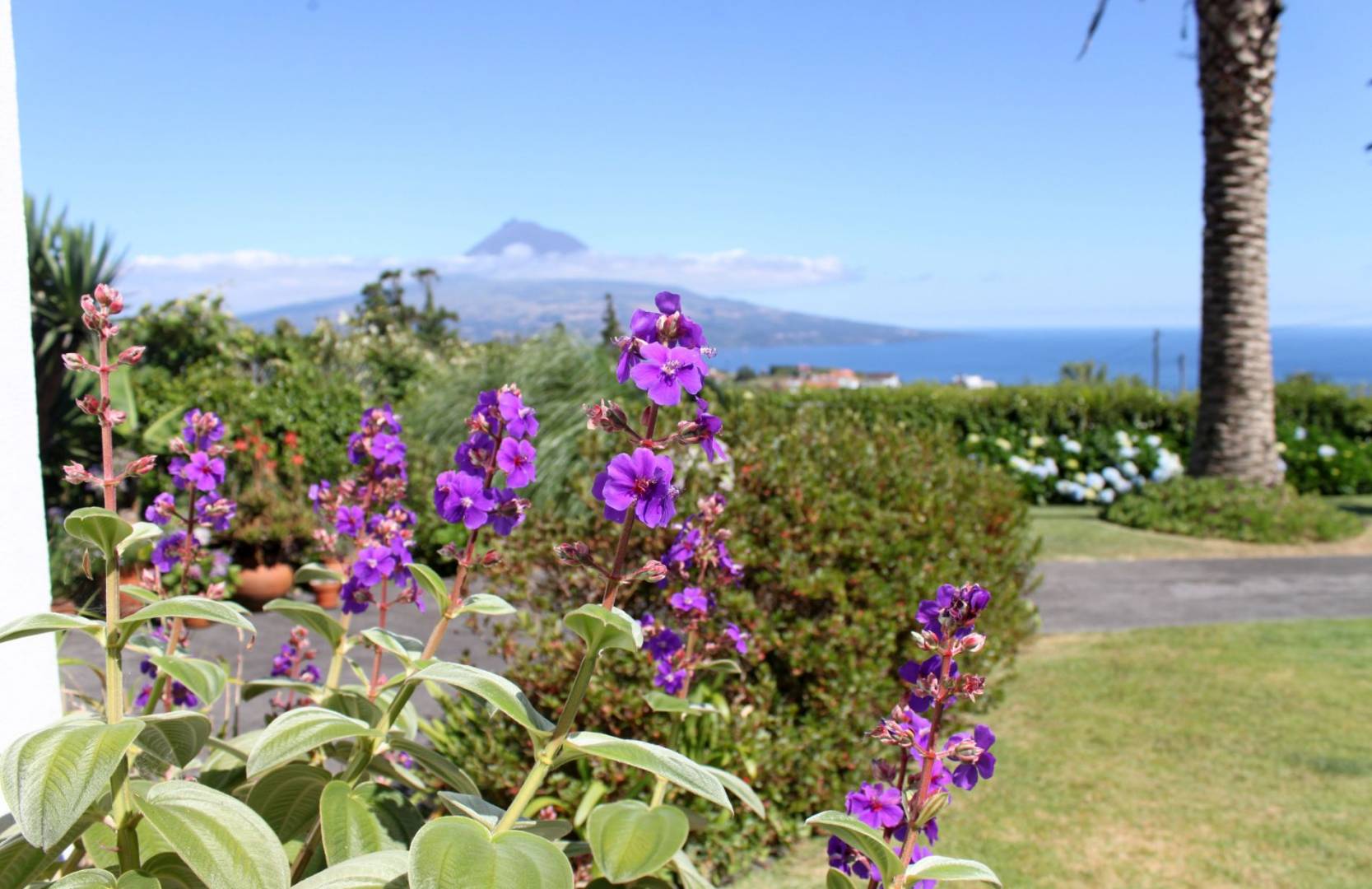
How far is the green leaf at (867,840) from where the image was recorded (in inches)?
58.1

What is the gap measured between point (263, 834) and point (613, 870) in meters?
0.53

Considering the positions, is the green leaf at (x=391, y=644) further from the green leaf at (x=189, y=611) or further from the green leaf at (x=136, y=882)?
the green leaf at (x=136, y=882)

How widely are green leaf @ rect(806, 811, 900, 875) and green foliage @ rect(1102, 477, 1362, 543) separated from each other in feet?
36.1

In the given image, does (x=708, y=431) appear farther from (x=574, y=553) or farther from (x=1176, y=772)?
(x=1176, y=772)

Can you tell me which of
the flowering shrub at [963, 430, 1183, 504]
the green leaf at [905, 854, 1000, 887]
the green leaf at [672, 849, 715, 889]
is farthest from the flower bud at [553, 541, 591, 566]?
the flowering shrub at [963, 430, 1183, 504]

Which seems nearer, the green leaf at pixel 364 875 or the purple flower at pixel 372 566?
the green leaf at pixel 364 875

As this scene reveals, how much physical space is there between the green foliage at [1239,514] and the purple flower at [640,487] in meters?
11.2

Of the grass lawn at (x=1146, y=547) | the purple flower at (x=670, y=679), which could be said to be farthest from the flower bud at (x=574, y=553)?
the grass lawn at (x=1146, y=547)

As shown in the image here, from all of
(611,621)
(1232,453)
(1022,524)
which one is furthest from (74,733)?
(1232,453)

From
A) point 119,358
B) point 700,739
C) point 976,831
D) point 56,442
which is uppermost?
point 119,358

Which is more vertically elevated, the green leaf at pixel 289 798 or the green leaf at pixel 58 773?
the green leaf at pixel 58 773

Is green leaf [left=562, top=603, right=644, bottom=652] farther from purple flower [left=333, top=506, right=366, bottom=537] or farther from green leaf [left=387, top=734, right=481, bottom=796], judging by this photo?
purple flower [left=333, top=506, right=366, bottom=537]

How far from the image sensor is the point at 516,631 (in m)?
4.32

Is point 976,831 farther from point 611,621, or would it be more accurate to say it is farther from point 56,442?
point 56,442
